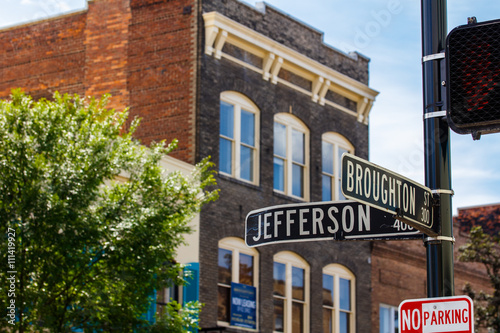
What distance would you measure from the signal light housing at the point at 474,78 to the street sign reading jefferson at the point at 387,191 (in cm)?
44

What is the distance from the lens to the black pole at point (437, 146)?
5273mm

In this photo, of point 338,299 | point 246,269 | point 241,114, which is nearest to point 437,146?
point 246,269

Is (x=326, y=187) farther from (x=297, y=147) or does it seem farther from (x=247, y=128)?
(x=247, y=128)

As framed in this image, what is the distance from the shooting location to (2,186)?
13695 millimetres

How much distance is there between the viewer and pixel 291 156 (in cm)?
2508

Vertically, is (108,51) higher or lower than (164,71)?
higher

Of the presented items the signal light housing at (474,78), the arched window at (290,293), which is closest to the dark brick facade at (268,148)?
the arched window at (290,293)

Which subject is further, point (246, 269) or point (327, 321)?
point (327, 321)

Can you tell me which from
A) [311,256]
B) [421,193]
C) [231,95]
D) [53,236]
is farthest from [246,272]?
[421,193]

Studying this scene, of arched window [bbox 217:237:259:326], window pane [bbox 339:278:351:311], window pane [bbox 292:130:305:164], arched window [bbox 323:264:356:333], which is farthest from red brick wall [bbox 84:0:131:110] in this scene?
window pane [bbox 339:278:351:311]

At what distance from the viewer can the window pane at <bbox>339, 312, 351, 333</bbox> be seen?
2586 cm

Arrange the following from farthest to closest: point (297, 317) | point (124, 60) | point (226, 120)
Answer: point (297, 317) → point (124, 60) → point (226, 120)

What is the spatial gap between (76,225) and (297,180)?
12403 mm

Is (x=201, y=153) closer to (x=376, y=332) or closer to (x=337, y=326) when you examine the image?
(x=337, y=326)
